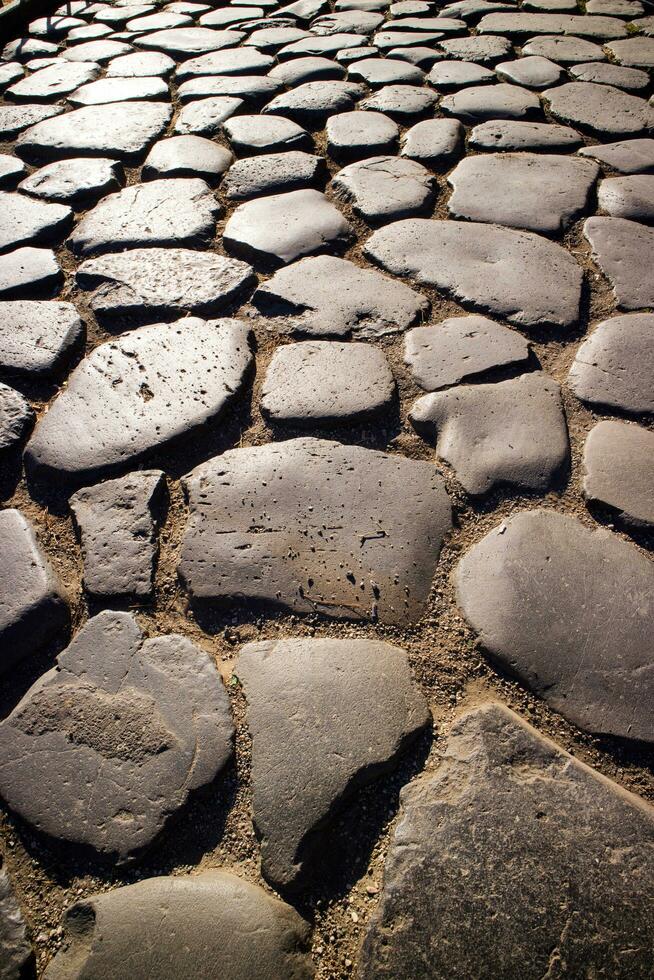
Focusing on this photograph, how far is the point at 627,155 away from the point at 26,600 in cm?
223

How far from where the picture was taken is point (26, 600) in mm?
1175

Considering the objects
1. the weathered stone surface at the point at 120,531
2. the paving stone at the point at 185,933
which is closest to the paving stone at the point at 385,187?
the weathered stone surface at the point at 120,531

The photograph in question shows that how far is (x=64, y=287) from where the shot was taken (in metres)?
1.83

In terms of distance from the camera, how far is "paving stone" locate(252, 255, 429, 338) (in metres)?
1.65

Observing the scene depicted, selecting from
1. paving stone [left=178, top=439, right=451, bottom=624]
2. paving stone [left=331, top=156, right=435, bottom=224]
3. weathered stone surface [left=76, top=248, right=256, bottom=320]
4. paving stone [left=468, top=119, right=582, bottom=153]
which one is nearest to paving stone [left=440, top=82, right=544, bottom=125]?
paving stone [left=468, top=119, right=582, bottom=153]

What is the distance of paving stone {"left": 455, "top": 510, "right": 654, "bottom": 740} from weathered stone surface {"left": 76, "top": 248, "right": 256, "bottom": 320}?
3.22ft

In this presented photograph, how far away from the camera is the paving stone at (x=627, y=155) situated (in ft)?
7.06

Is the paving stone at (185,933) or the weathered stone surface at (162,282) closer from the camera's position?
the paving stone at (185,933)

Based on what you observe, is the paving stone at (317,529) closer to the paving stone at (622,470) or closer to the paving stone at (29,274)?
the paving stone at (622,470)

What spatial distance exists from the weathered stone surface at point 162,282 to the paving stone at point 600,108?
1.45m

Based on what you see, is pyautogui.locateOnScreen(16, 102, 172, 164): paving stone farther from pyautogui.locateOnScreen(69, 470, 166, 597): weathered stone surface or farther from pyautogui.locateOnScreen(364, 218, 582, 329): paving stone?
pyautogui.locateOnScreen(69, 470, 166, 597): weathered stone surface

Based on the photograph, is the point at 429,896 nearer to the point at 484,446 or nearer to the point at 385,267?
the point at 484,446

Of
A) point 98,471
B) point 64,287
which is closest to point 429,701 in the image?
point 98,471

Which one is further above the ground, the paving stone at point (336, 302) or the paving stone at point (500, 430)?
the paving stone at point (336, 302)
